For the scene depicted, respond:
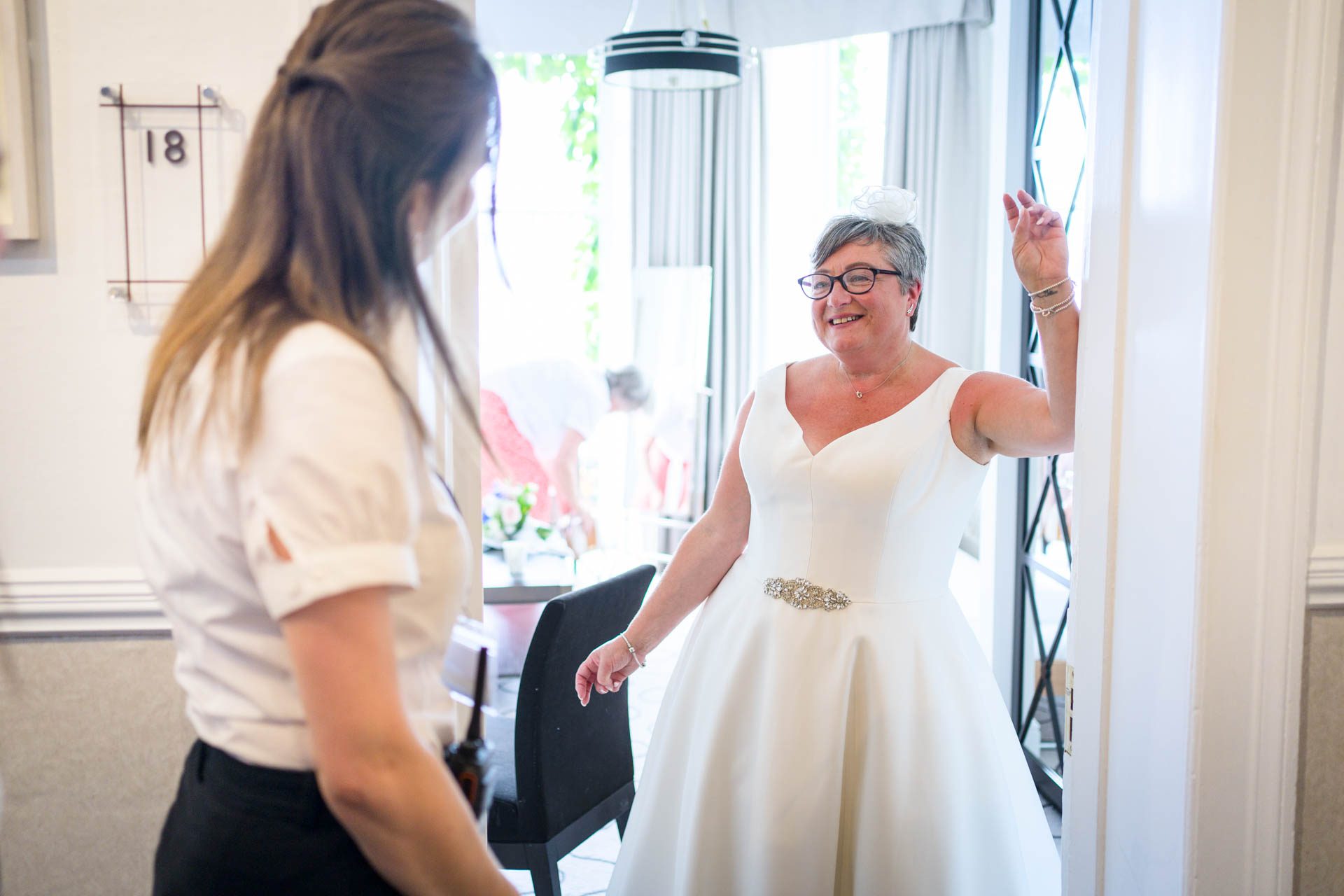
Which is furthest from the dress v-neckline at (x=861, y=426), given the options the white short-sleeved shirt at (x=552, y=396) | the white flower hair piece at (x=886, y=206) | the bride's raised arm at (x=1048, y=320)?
the white short-sleeved shirt at (x=552, y=396)

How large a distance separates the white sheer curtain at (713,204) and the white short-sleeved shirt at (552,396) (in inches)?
46.1

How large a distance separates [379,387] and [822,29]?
479cm

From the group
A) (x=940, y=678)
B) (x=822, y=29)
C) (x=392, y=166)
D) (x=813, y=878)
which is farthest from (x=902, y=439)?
(x=822, y=29)

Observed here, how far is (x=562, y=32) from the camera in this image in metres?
5.17

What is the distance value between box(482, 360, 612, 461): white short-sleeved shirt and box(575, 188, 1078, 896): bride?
9.08 feet

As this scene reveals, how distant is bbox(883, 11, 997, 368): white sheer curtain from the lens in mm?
4949

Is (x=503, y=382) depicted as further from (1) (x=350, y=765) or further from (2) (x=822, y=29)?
(1) (x=350, y=765)

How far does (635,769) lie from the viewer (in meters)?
3.21

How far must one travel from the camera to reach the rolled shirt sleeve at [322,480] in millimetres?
726

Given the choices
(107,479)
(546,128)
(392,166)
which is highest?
(546,128)

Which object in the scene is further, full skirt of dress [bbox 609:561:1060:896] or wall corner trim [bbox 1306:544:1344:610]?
full skirt of dress [bbox 609:561:1060:896]

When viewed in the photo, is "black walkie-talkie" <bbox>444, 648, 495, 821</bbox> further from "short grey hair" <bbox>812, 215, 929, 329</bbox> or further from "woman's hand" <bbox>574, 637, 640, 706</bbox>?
"short grey hair" <bbox>812, 215, 929, 329</bbox>

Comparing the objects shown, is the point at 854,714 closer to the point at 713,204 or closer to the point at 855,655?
the point at 855,655

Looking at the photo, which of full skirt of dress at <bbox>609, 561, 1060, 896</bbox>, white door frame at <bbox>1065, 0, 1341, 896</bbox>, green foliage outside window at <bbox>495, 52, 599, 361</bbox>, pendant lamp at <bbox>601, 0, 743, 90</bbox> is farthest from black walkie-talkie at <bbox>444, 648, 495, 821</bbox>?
green foliage outside window at <bbox>495, 52, 599, 361</bbox>
